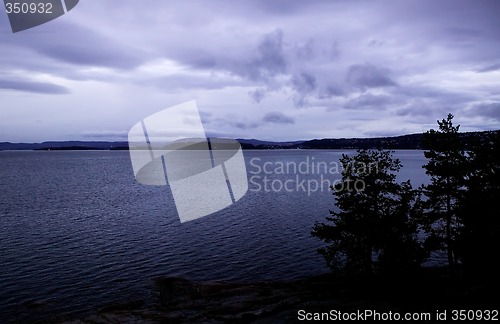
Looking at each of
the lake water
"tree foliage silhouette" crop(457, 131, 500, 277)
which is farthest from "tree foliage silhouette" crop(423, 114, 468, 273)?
the lake water

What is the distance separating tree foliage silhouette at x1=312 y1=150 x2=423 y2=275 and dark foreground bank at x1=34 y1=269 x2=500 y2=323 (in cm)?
160

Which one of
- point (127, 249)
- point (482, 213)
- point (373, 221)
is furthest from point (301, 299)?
point (127, 249)

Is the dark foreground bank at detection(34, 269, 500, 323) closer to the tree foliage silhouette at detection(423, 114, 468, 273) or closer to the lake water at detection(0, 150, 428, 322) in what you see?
the lake water at detection(0, 150, 428, 322)

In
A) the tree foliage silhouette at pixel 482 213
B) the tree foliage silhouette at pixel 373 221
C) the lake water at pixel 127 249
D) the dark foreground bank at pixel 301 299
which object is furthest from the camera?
the lake water at pixel 127 249

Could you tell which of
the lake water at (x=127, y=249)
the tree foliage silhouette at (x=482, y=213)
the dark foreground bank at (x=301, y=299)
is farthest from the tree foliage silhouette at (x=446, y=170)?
the lake water at (x=127, y=249)

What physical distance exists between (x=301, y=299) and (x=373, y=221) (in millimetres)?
8187

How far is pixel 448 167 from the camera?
27.2 metres

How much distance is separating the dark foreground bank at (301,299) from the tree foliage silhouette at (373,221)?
160 cm

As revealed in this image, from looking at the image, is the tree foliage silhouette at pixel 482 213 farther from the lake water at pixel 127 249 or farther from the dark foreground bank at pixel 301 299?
the lake water at pixel 127 249

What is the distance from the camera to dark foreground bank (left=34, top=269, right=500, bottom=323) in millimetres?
18984

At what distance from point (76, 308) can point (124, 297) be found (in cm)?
377

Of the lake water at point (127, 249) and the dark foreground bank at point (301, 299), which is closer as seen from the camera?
the dark foreground bank at point (301, 299)

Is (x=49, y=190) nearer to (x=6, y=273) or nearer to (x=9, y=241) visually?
(x=9, y=241)

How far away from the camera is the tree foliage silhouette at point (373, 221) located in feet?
87.0
